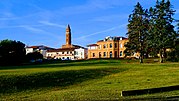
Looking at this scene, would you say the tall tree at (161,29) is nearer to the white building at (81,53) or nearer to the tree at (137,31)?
the tree at (137,31)

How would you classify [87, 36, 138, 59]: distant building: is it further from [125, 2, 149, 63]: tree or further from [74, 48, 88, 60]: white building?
[125, 2, 149, 63]: tree

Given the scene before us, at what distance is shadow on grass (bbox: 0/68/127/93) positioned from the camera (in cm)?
2828

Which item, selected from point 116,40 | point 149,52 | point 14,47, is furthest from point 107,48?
point 149,52

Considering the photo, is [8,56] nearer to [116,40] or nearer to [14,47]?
[14,47]

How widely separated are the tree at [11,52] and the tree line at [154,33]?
3105 cm

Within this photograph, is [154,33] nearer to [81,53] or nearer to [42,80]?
[42,80]

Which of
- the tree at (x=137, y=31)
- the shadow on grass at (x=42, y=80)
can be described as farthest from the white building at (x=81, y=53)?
the shadow on grass at (x=42, y=80)

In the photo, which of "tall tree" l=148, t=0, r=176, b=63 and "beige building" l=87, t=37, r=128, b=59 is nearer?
"tall tree" l=148, t=0, r=176, b=63

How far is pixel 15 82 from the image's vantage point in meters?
29.5

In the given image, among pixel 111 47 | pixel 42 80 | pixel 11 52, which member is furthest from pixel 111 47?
pixel 42 80

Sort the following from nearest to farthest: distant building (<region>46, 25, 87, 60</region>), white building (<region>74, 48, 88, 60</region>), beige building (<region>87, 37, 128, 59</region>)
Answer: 1. beige building (<region>87, 37, 128, 59</region>)
2. white building (<region>74, 48, 88, 60</region>)
3. distant building (<region>46, 25, 87, 60</region>)

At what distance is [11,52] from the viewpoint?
93750 millimetres

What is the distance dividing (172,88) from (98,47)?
393 feet

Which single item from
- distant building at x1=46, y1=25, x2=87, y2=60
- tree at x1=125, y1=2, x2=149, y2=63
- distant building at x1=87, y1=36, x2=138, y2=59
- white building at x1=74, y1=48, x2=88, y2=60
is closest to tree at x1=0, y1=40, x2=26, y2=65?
tree at x1=125, y1=2, x2=149, y2=63
